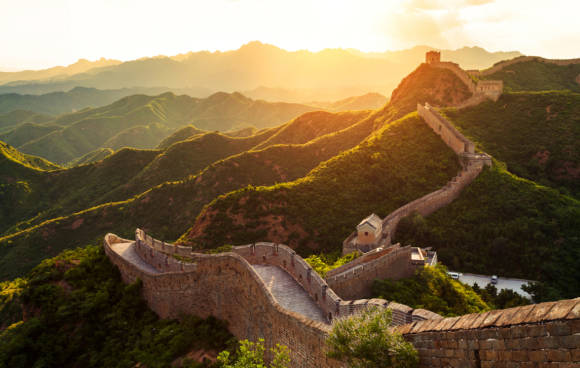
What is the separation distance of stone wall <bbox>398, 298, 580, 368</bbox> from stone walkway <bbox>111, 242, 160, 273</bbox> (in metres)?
19.4

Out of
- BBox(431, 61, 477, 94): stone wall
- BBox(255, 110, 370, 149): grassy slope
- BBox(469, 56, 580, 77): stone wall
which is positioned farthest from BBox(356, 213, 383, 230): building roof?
BBox(469, 56, 580, 77): stone wall

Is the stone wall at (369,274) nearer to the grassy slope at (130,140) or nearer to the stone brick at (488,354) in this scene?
the stone brick at (488,354)

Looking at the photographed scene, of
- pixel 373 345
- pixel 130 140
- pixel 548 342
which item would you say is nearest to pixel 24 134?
pixel 130 140

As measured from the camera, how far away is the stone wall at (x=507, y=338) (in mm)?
4285

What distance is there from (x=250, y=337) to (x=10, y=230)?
84.3 metres

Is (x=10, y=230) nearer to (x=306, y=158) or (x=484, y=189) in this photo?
(x=306, y=158)

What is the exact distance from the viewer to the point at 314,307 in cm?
1558

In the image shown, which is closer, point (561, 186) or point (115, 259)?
point (115, 259)

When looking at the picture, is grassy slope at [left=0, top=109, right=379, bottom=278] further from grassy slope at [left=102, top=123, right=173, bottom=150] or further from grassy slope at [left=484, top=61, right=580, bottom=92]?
grassy slope at [left=102, top=123, right=173, bottom=150]

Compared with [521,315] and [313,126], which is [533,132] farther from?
[313,126]

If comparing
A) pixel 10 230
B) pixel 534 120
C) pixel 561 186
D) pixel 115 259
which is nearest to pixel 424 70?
pixel 534 120

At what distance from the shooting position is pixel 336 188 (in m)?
43.0

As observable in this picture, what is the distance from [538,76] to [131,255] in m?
85.8

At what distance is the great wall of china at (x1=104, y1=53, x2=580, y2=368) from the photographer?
180 inches
